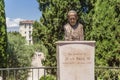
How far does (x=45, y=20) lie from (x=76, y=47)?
10.4 metres

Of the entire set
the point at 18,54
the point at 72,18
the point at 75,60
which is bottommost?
the point at 18,54

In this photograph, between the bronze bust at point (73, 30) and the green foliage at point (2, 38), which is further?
the green foliage at point (2, 38)

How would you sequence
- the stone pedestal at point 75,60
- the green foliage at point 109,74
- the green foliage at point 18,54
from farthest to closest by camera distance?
the green foliage at point 18,54
the green foliage at point 109,74
the stone pedestal at point 75,60

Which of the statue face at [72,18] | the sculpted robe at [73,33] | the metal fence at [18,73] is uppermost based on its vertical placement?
the statue face at [72,18]

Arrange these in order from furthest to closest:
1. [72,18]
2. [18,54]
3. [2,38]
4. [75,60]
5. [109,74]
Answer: [18,54]
[2,38]
[109,74]
[72,18]
[75,60]

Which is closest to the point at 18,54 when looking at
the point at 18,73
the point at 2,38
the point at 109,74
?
the point at 18,73

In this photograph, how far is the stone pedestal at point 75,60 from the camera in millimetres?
8711

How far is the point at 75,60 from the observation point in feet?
28.6

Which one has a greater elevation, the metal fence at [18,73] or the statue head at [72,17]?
the statue head at [72,17]

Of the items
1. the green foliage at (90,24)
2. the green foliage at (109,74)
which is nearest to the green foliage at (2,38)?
the green foliage at (90,24)

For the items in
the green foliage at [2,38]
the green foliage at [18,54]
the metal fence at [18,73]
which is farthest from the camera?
the green foliage at [18,54]

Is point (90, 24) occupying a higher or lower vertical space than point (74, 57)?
higher

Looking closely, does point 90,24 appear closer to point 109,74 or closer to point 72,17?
point 109,74

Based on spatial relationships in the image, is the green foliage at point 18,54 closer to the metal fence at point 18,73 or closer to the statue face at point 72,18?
the metal fence at point 18,73
